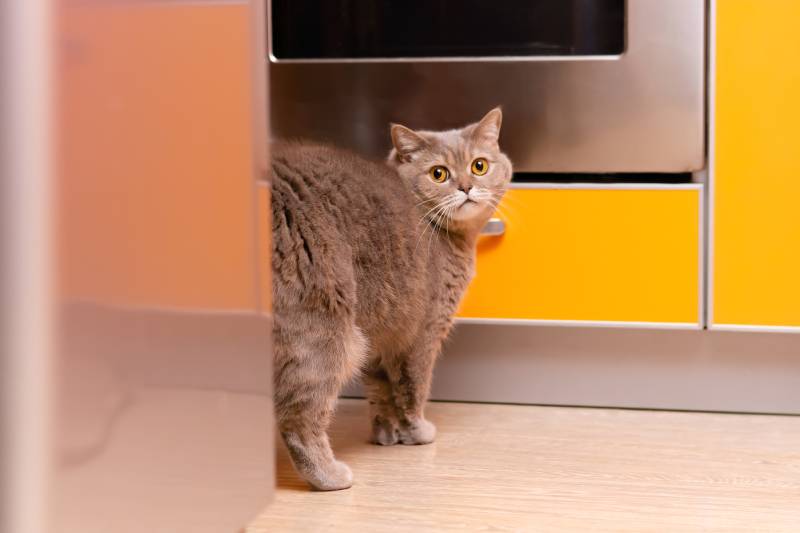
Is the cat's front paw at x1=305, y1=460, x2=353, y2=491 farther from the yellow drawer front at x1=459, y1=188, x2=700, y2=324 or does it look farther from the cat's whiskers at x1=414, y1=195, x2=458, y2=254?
the yellow drawer front at x1=459, y1=188, x2=700, y2=324

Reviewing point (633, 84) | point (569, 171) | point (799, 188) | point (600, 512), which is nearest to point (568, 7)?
point (633, 84)

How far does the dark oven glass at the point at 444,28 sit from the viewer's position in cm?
171

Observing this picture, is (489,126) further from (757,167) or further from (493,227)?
(757,167)

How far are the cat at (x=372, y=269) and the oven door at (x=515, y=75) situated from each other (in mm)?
137

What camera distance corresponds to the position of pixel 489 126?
5.32ft

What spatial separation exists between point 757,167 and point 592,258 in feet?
1.10

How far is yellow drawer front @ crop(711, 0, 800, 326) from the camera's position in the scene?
1.61m

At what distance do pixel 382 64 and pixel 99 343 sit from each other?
1.19 m

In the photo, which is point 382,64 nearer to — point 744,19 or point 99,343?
point 744,19

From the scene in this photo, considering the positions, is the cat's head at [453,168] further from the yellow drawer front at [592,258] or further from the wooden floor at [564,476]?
the wooden floor at [564,476]

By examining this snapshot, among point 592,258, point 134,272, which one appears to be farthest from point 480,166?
point 134,272

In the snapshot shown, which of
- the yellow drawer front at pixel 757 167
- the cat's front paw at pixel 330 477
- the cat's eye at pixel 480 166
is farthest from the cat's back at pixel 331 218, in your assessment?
the yellow drawer front at pixel 757 167


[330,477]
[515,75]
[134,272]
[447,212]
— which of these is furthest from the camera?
[515,75]

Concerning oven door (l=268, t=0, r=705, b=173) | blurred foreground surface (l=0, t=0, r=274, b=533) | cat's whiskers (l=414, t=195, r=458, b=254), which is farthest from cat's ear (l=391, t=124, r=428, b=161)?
blurred foreground surface (l=0, t=0, r=274, b=533)
